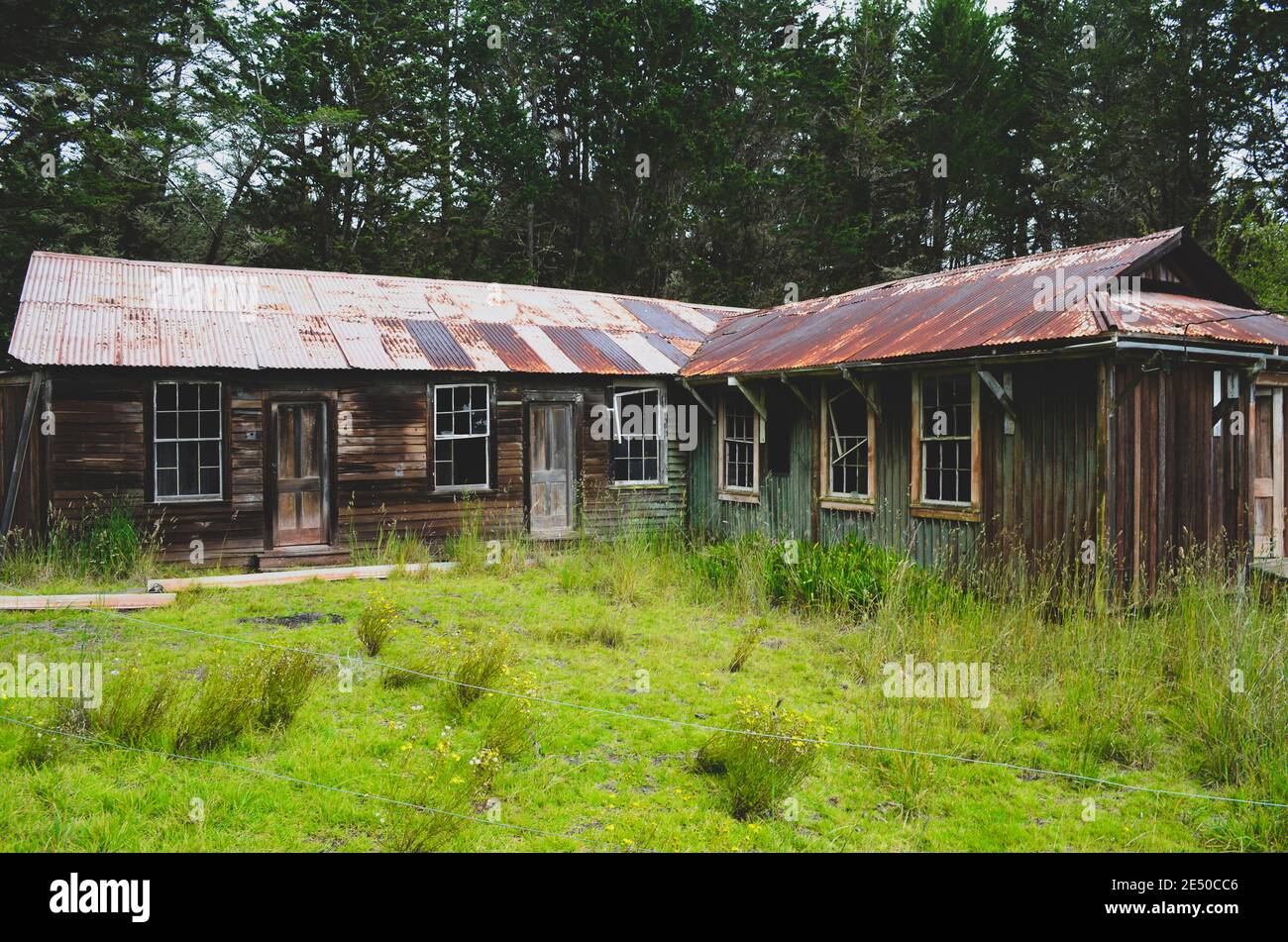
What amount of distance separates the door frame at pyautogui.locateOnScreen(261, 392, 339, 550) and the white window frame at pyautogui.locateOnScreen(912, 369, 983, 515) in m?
8.71

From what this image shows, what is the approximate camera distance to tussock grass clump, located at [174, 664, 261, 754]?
5500mm

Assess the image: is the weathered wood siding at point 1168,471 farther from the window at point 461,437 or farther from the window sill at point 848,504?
the window at point 461,437

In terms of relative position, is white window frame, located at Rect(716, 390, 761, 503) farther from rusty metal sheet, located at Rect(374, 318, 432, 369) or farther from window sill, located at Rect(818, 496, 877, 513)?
rusty metal sheet, located at Rect(374, 318, 432, 369)

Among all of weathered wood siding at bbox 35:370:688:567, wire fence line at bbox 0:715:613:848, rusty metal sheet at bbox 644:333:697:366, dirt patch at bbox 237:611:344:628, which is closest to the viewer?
wire fence line at bbox 0:715:613:848

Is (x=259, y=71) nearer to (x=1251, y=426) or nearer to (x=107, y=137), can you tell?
(x=107, y=137)

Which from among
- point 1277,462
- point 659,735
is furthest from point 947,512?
point 659,735

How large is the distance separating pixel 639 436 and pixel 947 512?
677 cm

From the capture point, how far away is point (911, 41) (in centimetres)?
2909

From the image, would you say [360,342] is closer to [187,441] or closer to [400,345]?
[400,345]


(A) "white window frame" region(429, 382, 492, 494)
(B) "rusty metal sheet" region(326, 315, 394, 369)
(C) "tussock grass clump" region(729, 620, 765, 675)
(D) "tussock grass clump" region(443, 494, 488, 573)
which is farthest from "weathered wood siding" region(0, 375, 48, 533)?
(C) "tussock grass clump" region(729, 620, 765, 675)

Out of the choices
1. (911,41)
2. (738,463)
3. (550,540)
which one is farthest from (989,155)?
(550,540)

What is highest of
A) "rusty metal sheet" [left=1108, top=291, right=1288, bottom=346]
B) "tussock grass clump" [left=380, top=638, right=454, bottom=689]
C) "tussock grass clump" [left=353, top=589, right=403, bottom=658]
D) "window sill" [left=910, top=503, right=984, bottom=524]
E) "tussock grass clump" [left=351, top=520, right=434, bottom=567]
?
"rusty metal sheet" [left=1108, top=291, right=1288, bottom=346]
